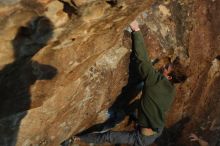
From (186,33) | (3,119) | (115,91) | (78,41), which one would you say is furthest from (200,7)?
(3,119)

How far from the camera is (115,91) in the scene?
7434 mm

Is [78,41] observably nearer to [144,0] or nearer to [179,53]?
[144,0]

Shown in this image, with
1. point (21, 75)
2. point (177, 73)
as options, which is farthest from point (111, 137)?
point (21, 75)

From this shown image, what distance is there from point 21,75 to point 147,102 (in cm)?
250

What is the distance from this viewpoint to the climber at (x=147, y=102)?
6.46 meters

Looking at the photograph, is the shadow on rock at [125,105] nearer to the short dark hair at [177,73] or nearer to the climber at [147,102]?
the climber at [147,102]

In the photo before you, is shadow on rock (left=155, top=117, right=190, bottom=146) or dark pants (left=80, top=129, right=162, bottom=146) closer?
dark pants (left=80, top=129, right=162, bottom=146)

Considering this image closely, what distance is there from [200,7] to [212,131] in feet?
10.8

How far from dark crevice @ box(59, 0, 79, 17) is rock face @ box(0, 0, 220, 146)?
1 centimetres

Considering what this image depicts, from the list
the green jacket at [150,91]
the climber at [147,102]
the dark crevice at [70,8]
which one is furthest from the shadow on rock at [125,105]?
the dark crevice at [70,8]

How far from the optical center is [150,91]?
6.81 m

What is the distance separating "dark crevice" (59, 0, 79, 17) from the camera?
15.1 feet

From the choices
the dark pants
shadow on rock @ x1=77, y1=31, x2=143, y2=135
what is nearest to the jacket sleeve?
shadow on rock @ x1=77, y1=31, x2=143, y2=135

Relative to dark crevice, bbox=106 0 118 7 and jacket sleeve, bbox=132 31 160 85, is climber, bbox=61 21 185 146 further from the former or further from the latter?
dark crevice, bbox=106 0 118 7
